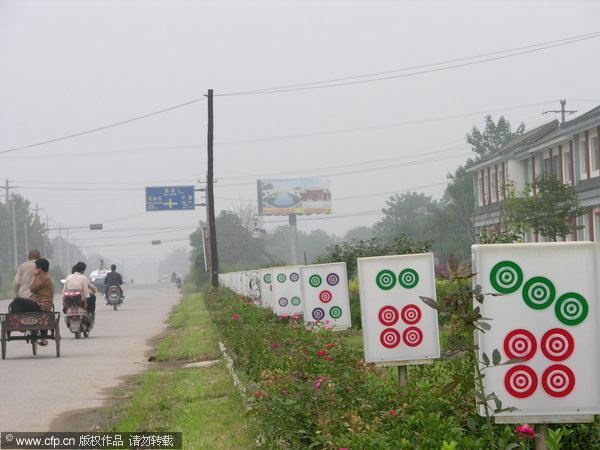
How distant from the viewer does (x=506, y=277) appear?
5.52 m

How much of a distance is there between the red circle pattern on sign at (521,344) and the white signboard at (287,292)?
14.4m

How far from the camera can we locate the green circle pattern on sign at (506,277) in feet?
18.1

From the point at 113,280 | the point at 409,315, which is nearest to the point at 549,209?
the point at 113,280

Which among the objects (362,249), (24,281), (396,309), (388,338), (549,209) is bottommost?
(388,338)

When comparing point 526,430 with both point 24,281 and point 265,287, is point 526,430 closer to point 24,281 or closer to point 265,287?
point 24,281

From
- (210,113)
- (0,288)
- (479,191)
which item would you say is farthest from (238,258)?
(210,113)

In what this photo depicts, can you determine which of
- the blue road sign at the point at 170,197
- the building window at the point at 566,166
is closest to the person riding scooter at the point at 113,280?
the building window at the point at 566,166

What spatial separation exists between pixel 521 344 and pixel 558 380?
28 cm

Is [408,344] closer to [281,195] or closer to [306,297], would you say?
[306,297]

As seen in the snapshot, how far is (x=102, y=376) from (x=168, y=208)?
2142 inches

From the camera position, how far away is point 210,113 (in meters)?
42.6

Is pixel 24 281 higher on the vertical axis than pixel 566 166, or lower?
lower

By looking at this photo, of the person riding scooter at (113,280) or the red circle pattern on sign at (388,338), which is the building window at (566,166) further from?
the red circle pattern on sign at (388,338)

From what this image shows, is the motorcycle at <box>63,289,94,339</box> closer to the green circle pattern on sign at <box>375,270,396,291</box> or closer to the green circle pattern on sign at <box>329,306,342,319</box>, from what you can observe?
the green circle pattern on sign at <box>329,306,342,319</box>
